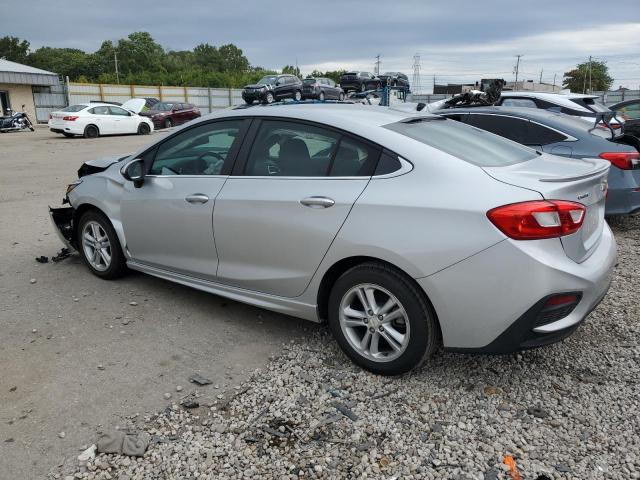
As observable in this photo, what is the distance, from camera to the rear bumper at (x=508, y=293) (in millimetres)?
2727

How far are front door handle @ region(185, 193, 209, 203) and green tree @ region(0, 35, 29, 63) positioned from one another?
97.6 meters

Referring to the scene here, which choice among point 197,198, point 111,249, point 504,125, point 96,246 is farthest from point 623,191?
point 96,246

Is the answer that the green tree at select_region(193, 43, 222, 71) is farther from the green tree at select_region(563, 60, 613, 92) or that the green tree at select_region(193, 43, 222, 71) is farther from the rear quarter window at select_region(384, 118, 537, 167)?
the rear quarter window at select_region(384, 118, 537, 167)

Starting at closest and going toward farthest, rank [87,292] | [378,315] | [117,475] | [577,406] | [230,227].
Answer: [117,475], [577,406], [378,315], [230,227], [87,292]

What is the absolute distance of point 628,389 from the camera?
314 centimetres

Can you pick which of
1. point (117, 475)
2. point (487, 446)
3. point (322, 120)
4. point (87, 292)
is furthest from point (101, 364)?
point (487, 446)

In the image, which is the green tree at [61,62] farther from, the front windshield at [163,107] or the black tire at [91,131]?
the black tire at [91,131]

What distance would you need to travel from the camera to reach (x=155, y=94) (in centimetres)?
4181

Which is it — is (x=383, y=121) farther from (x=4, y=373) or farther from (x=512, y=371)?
(x=4, y=373)

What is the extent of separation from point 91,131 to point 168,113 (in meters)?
6.40

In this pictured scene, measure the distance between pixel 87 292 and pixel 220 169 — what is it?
1.84m

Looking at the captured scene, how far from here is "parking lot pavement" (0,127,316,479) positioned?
9.46ft

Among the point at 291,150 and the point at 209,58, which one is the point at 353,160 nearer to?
the point at 291,150

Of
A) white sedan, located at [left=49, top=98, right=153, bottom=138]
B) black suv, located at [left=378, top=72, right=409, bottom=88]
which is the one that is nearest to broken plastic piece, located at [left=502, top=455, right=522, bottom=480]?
white sedan, located at [left=49, top=98, right=153, bottom=138]
